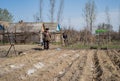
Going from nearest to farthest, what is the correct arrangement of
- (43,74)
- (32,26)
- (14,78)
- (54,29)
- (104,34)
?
(14,78), (43,74), (104,34), (32,26), (54,29)

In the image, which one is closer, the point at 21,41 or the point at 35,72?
the point at 35,72

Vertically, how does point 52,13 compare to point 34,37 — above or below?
above

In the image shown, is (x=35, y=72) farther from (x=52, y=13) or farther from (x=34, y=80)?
(x=52, y=13)

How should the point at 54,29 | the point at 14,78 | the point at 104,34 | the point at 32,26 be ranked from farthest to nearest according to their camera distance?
the point at 54,29 → the point at 32,26 → the point at 104,34 → the point at 14,78

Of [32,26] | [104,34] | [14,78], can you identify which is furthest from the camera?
[32,26]

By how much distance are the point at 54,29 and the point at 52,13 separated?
3368 millimetres

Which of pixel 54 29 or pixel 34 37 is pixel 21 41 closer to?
pixel 34 37

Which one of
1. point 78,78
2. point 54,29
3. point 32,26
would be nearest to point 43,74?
point 78,78

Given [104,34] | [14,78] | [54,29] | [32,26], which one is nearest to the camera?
[14,78]

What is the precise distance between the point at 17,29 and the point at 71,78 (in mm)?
40203

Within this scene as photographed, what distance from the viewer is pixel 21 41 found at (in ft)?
145

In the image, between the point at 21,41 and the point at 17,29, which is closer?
the point at 21,41

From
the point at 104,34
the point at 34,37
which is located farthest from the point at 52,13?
the point at 104,34

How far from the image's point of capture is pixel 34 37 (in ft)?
149
